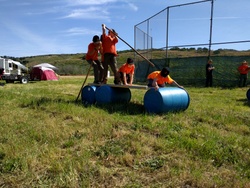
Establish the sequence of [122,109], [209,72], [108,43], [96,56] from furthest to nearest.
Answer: [209,72], [96,56], [108,43], [122,109]

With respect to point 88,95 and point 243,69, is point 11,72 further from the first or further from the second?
point 243,69

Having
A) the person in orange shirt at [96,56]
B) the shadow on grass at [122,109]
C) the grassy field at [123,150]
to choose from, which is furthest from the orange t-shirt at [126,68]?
the grassy field at [123,150]

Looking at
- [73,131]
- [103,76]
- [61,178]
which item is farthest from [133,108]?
[61,178]

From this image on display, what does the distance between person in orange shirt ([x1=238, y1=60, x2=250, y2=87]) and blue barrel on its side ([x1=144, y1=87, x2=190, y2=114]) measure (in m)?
9.59

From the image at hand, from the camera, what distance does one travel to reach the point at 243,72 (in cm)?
1514

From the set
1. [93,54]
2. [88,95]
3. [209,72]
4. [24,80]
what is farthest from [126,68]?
[24,80]

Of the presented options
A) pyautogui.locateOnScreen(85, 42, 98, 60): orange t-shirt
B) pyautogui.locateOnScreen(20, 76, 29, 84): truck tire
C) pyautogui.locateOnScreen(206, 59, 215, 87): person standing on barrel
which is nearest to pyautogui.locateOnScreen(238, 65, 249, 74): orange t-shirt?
pyautogui.locateOnScreen(206, 59, 215, 87): person standing on barrel

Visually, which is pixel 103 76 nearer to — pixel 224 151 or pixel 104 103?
pixel 104 103

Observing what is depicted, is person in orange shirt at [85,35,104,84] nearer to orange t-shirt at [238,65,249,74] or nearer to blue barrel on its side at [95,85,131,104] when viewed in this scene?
blue barrel on its side at [95,85,131,104]

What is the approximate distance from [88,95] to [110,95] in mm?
992

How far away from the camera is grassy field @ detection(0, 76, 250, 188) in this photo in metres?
3.14

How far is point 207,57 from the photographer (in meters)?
17.4

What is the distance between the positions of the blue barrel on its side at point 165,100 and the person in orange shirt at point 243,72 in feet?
31.5

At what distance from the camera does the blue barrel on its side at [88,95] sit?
27.6ft
